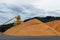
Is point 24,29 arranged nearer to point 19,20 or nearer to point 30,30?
point 30,30

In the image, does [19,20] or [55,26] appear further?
[19,20]

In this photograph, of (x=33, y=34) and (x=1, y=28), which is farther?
(x=1, y=28)

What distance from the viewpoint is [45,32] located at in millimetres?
31422

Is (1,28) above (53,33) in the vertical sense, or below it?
above

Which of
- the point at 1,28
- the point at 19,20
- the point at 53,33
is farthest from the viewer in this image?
the point at 1,28

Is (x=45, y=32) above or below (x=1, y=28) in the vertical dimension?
below

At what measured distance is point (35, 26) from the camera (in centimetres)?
3462

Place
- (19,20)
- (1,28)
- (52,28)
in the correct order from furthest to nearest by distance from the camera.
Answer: (1,28), (19,20), (52,28)

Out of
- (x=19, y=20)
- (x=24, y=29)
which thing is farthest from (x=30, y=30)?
(x=19, y=20)

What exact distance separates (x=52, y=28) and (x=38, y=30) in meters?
2.54

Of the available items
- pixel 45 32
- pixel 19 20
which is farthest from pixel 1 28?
pixel 45 32

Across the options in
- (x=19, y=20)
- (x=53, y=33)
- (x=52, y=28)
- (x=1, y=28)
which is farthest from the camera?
(x=1, y=28)

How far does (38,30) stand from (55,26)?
354cm

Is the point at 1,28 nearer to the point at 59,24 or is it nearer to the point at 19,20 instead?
the point at 19,20
